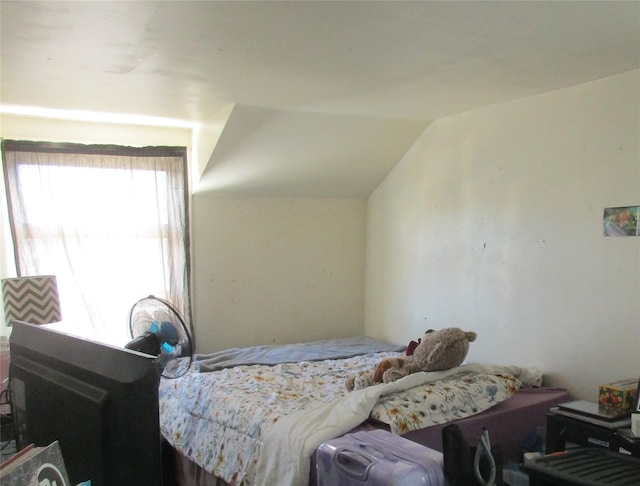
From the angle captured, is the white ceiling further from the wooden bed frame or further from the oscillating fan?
the wooden bed frame

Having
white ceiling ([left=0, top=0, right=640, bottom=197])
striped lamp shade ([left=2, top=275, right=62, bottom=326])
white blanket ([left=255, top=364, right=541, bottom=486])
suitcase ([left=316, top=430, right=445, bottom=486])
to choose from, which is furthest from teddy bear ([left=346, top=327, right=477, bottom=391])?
striped lamp shade ([left=2, top=275, right=62, bottom=326])

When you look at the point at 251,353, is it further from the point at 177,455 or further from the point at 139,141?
the point at 139,141

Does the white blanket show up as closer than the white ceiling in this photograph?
No

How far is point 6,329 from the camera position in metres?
3.07

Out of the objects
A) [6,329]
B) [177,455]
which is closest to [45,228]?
[6,329]

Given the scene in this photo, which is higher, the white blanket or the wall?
the wall

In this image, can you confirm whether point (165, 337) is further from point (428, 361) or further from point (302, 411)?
point (428, 361)

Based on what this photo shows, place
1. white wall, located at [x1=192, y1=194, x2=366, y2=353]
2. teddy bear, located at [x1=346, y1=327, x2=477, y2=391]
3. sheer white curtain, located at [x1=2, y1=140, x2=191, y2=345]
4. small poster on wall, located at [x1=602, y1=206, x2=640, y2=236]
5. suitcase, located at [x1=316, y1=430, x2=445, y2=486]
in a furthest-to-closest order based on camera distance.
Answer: white wall, located at [x1=192, y1=194, x2=366, y2=353], sheer white curtain, located at [x1=2, y1=140, x2=191, y2=345], teddy bear, located at [x1=346, y1=327, x2=477, y2=391], small poster on wall, located at [x1=602, y1=206, x2=640, y2=236], suitcase, located at [x1=316, y1=430, x2=445, y2=486]

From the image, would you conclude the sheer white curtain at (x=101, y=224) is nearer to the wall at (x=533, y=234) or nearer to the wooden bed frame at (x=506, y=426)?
the wooden bed frame at (x=506, y=426)

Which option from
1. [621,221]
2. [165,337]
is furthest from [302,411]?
[621,221]

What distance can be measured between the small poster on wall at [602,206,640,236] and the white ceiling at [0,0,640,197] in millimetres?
614

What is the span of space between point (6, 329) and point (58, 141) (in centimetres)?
115

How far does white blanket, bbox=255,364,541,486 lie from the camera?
1.88 meters

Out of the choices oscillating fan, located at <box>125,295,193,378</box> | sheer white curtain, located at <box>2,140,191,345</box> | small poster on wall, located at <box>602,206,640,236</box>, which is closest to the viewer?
oscillating fan, located at <box>125,295,193,378</box>
